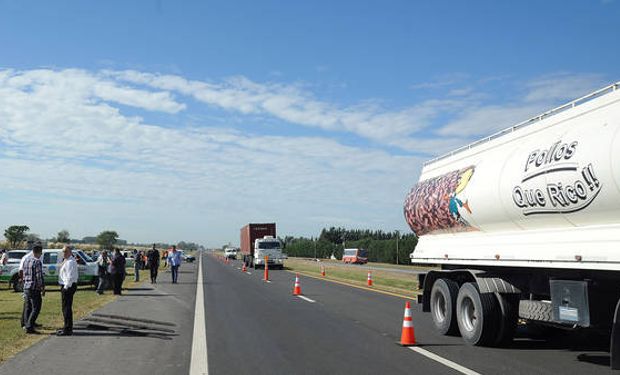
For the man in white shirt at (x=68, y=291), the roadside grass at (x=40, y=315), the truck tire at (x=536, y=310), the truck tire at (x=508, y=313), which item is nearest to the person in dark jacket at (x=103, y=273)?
the roadside grass at (x=40, y=315)

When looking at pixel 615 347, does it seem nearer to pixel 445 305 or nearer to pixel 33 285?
pixel 445 305

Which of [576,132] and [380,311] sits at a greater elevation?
[576,132]

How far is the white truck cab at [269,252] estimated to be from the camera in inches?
2017

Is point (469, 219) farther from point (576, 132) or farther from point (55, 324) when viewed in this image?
point (55, 324)

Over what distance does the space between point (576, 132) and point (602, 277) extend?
1882 millimetres

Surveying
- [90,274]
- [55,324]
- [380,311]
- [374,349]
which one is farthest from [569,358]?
[90,274]

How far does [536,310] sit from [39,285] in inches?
340

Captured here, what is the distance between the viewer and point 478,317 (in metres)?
10.3

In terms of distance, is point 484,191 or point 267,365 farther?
point 484,191

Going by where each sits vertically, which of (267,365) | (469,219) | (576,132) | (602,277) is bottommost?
(267,365)

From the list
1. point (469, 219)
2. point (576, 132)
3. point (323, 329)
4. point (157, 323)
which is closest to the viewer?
point (576, 132)

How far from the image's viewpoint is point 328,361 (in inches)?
361

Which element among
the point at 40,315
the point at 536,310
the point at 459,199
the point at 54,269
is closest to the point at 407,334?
the point at 536,310

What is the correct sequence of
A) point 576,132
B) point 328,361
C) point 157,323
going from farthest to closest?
point 157,323, point 328,361, point 576,132
